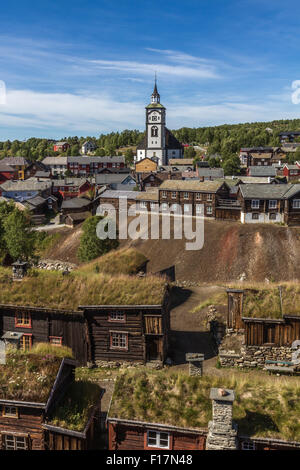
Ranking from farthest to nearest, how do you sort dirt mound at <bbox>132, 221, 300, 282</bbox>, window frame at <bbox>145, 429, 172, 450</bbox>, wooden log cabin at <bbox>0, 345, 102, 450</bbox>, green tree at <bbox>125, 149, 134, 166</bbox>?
green tree at <bbox>125, 149, 134, 166</bbox>
dirt mound at <bbox>132, 221, 300, 282</bbox>
wooden log cabin at <bbox>0, 345, 102, 450</bbox>
window frame at <bbox>145, 429, 172, 450</bbox>

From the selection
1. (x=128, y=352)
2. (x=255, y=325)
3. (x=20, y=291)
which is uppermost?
(x=20, y=291)

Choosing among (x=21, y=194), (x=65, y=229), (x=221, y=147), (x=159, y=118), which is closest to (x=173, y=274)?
(x=65, y=229)

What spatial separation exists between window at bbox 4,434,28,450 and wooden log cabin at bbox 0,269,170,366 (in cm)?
857

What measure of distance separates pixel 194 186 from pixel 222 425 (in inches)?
1999

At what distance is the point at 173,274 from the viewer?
4316cm

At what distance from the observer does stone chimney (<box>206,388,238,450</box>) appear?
10961 mm

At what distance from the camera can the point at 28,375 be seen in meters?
13.6

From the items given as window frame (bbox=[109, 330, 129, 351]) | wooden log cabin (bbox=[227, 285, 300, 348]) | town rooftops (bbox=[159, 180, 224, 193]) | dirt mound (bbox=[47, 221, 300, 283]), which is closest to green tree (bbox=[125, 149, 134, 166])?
town rooftops (bbox=[159, 180, 224, 193])

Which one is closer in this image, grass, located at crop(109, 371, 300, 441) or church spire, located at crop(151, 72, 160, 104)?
grass, located at crop(109, 371, 300, 441)

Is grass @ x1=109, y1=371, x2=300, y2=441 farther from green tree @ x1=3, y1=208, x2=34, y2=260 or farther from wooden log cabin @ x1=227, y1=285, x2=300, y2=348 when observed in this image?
green tree @ x1=3, y1=208, x2=34, y2=260

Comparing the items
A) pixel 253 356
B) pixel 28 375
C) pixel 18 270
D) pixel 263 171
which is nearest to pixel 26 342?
pixel 18 270

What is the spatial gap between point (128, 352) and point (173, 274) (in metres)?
21.4
